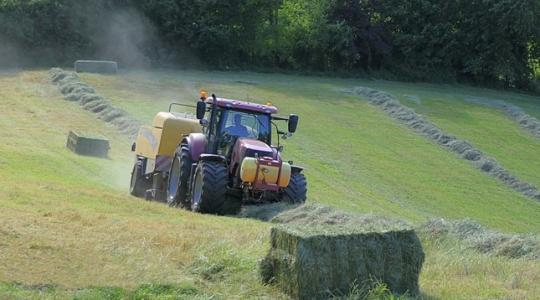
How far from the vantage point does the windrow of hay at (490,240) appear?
17.0 metres

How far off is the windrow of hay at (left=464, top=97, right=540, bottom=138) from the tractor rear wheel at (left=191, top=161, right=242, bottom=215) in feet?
99.0

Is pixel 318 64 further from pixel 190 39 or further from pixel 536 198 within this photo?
pixel 536 198

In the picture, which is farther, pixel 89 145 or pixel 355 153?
pixel 355 153

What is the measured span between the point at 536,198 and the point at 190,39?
2718 centimetres

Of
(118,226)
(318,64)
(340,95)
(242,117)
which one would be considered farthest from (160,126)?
(318,64)

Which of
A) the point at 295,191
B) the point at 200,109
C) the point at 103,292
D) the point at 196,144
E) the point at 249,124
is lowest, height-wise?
the point at 295,191

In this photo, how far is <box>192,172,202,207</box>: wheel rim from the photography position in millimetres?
21703

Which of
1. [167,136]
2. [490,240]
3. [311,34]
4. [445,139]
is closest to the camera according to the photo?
[490,240]

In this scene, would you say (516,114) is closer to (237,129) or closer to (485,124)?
(485,124)

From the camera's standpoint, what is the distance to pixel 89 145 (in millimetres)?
31375

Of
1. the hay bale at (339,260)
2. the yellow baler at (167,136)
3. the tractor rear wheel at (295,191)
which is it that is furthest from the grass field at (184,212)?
the tractor rear wheel at (295,191)

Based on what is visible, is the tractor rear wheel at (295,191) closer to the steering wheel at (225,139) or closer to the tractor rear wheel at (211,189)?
the tractor rear wheel at (211,189)

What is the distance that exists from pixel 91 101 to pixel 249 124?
18205 millimetres

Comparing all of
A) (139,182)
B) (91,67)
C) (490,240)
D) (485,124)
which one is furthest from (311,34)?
(490,240)
